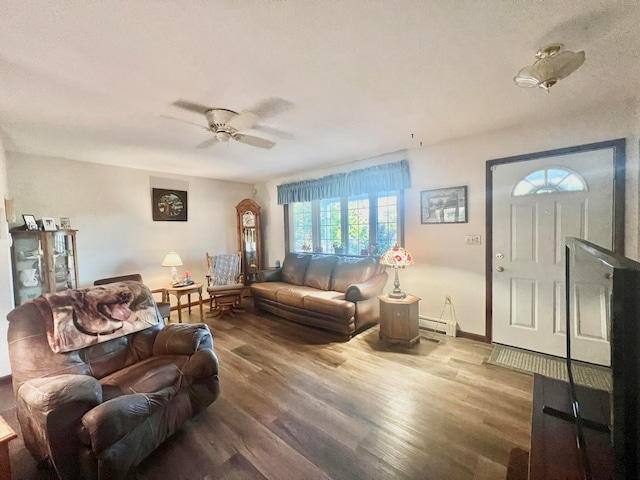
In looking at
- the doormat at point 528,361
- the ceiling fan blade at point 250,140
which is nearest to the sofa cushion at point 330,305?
the doormat at point 528,361

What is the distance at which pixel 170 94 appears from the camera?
187 centimetres

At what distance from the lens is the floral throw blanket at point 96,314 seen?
1640 millimetres

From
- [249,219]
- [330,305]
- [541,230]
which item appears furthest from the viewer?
[249,219]

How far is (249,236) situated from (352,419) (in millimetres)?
3978

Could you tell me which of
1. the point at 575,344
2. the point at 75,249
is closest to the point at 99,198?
the point at 75,249

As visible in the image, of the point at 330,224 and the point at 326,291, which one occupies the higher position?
the point at 330,224

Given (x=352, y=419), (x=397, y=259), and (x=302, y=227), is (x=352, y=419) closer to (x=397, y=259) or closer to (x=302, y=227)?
(x=397, y=259)

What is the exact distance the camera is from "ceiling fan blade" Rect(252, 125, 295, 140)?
254 centimetres

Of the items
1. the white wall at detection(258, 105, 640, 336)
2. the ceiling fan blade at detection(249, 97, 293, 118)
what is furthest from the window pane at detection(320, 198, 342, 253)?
the ceiling fan blade at detection(249, 97, 293, 118)

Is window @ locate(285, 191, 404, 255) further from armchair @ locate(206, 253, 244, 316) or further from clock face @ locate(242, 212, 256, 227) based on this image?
armchair @ locate(206, 253, 244, 316)

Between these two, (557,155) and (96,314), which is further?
(557,155)

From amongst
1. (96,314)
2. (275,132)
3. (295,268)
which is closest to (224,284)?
(295,268)

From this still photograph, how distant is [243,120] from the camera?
2.01m

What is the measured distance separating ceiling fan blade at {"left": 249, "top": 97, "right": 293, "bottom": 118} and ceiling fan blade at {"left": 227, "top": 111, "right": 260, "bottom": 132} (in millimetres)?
127
